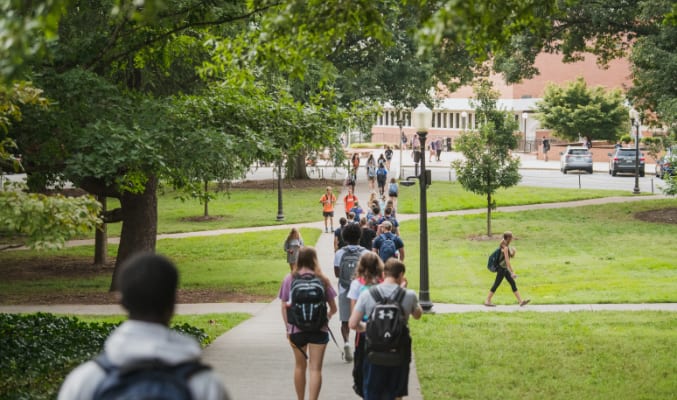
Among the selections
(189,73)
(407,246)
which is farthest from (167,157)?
(407,246)

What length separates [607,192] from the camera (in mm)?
42281

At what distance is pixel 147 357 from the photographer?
332cm

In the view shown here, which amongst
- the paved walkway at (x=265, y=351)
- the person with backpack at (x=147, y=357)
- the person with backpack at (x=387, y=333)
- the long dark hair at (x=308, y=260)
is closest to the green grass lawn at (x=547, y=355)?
the paved walkway at (x=265, y=351)

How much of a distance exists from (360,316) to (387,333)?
0.43 meters

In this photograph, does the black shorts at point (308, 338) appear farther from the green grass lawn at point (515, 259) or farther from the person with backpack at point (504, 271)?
the green grass lawn at point (515, 259)

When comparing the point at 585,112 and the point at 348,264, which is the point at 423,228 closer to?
the point at 348,264

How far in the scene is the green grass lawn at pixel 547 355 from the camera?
1030 cm

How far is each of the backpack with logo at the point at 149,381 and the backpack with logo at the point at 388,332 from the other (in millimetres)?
4090

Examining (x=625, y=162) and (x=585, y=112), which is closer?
(x=625, y=162)

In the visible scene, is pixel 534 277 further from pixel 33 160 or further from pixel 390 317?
pixel 390 317

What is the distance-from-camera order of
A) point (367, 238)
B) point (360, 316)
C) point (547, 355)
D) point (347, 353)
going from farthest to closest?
point (367, 238)
point (547, 355)
point (347, 353)
point (360, 316)

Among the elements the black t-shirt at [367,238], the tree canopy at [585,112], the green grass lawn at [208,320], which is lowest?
the green grass lawn at [208,320]

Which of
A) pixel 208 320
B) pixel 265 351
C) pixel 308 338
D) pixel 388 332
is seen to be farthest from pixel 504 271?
pixel 388 332

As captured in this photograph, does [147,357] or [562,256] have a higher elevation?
[147,357]
